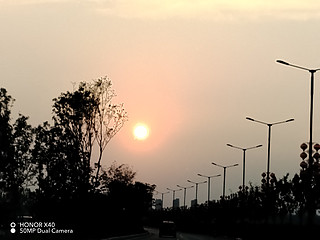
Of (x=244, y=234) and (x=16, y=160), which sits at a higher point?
(x=16, y=160)

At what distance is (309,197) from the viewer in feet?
173

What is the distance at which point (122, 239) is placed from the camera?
69.7 metres

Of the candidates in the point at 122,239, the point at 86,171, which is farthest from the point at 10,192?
the point at 122,239

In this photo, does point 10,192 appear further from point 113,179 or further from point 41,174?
point 113,179

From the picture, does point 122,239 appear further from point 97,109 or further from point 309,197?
point 309,197

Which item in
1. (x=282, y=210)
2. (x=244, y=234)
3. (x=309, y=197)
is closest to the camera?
(x=309, y=197)

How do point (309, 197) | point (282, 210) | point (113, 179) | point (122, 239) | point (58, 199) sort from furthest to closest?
point (282, 210), point (113, 179), point (122, 239), point (58, 199), point (309, 197)

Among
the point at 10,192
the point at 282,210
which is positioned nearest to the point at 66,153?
the point at 10,192

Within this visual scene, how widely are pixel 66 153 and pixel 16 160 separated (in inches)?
323

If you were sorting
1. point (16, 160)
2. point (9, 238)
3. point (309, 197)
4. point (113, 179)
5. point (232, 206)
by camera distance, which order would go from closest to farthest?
point (9, 238) → point (309, 197) → point (16, 160) → point (113, 179) → point (232, 206)

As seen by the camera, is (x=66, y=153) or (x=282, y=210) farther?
(x=282, y=210)

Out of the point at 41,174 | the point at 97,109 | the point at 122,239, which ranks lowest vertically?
the point at 122,239

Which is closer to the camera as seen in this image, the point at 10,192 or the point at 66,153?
the point at 10,192

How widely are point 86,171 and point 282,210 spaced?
155 feet
